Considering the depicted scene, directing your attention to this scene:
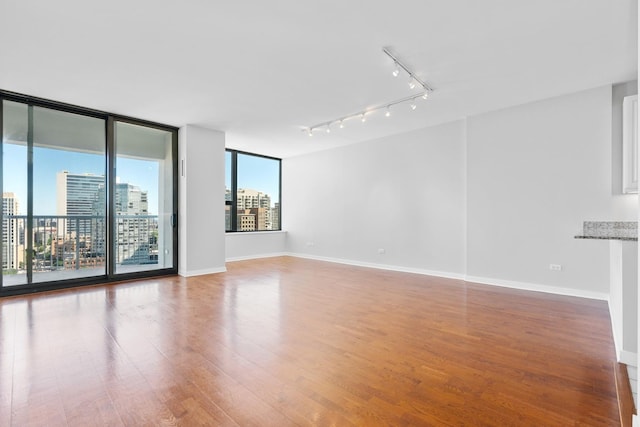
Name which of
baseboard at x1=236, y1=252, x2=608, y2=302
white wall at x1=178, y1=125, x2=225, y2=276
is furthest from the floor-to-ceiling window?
baseboard at x1=236, y1=252, x2=608, y2=302

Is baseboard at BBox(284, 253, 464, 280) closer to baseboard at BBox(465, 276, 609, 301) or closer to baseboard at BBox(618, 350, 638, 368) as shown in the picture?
baseboard at BBox(465, 276, 609, 301)

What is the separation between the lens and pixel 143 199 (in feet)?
17.0

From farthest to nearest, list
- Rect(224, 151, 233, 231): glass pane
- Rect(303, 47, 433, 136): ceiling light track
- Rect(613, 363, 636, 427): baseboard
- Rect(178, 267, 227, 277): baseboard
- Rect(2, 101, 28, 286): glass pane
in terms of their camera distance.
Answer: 1. Rect(224, 151, 233, 231): glass pane
2. Rect(178, 267, 227, 277): baseboard
3. Rect(2, 101, 28, 286): glass pane
4. Rect(303, 47, 433, 136): ceiling light track
5. Rect(613, 363, 636, 427): baseboard

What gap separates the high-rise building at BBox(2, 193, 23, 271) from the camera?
12.8 ft

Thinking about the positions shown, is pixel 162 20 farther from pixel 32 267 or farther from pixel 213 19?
pixel 32 267

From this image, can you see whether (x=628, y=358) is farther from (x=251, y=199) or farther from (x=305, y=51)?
(x=251, y=199)

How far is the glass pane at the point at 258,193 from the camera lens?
7449 millimetres

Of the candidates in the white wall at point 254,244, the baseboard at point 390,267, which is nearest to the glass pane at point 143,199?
the white wall at point 254,244

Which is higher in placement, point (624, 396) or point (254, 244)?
point (254, 244)

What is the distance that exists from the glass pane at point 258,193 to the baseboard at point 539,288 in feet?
16.7

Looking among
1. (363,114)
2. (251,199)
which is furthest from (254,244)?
(363,114)

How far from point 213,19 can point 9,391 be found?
2.94 m

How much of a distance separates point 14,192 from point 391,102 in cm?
531

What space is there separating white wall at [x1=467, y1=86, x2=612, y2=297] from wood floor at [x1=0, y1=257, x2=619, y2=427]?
0.57m
